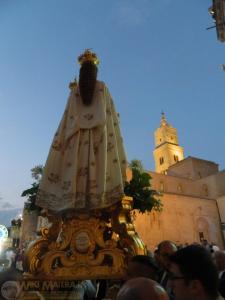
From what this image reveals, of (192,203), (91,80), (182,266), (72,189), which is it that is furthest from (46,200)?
(192,203)

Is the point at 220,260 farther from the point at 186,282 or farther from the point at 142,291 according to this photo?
the point at 142,291

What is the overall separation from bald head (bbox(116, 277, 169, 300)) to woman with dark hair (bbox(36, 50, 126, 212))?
2368mm

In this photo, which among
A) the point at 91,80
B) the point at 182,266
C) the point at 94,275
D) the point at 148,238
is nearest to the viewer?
the point at 182,266

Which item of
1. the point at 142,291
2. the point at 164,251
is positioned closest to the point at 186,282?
the point at 142,291

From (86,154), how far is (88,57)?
213cm

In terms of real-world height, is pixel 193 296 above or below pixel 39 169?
below

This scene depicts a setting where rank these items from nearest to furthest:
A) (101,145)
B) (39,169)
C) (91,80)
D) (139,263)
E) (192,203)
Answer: (139,263), (101,145), (91,80), (39,169), (192,203)

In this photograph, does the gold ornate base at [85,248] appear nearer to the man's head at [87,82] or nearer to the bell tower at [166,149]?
Answer: the man's head at [87,82]

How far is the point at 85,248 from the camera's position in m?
3.61

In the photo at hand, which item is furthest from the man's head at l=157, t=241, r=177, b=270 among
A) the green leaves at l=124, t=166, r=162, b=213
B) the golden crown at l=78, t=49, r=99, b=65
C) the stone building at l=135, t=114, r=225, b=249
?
the stone building at l=135, t=114, r=225, b=249

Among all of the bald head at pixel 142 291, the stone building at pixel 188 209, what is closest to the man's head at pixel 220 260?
the bald head at pixel 142 291

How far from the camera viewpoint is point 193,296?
160 cm

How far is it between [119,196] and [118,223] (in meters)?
0.40

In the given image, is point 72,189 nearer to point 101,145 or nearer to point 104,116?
point 101,145
